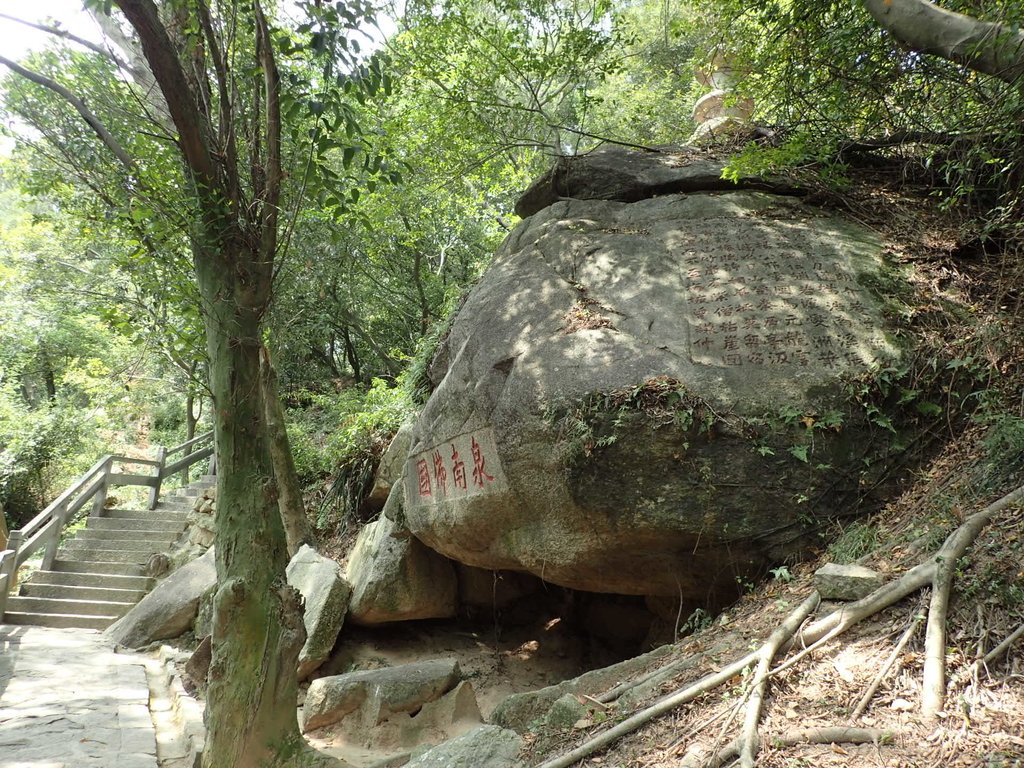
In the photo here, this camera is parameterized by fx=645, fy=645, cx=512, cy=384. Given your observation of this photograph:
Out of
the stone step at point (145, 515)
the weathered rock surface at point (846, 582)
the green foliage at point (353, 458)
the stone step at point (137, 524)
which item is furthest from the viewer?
the stone step at point (145, 515)

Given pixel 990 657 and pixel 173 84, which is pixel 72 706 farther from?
pixel 990 657

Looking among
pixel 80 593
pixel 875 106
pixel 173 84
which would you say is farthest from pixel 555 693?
pixel 80 593

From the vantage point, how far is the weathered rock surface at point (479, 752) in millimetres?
3779

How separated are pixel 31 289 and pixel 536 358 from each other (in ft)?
45.0

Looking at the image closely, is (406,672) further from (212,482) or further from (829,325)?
(212,482)

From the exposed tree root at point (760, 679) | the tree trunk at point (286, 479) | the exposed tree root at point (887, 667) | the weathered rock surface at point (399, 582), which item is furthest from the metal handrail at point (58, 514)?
the exposed tree root at point (887, 667)

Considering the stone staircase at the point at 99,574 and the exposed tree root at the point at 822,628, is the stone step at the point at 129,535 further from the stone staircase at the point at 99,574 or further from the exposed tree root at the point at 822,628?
the exposed tree root at the point at 822,628

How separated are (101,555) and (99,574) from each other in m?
0.69

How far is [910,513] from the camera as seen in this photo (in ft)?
14.3

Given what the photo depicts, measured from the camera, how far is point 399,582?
24.4 feet

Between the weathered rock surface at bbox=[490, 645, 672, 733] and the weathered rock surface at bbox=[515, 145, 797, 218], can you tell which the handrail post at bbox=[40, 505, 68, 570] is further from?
the weathered rock surface at bbox=[490, 645, 672, 733]

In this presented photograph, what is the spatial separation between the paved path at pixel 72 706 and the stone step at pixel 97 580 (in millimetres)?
2025

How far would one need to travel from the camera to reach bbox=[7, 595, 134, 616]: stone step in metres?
10.1

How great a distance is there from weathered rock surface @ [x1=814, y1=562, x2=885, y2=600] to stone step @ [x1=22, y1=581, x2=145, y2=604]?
1094 centimetres
